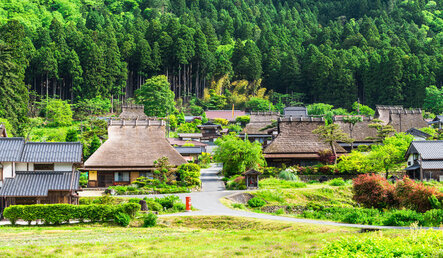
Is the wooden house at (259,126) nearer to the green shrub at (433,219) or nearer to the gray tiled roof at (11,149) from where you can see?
the gray tiled roof at (11,149)

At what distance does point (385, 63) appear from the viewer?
90.7m

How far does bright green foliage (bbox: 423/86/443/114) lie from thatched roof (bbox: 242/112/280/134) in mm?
25688

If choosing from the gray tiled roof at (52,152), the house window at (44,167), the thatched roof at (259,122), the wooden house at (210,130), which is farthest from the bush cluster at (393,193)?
the wooden house at (210,130)

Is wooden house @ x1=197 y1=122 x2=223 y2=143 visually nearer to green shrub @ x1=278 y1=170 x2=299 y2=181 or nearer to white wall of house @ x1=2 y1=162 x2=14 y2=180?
green shrub @ x1=278 y1=170 x2=299 y2=181

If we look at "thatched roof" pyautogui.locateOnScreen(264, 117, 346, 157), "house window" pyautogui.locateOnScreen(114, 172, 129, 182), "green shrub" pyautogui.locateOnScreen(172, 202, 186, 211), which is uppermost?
"thatched roof" pyautogui.locateOnScreen(264, 117, 346, 157)

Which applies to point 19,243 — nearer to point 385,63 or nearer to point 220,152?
point 220,152

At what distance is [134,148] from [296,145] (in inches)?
558

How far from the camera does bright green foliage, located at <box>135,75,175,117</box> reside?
7725cm

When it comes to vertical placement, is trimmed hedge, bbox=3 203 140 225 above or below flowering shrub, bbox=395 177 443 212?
below

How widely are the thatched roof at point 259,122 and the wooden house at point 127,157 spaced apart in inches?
944

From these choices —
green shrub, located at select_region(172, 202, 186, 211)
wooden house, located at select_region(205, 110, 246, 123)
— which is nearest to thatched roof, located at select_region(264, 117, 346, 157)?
green shrub, located at select_region(172, 202, 186, 211)

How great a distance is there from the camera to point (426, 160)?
43406 mm

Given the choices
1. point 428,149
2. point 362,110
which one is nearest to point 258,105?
point 362,110

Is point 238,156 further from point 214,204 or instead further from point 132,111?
point 132,111
